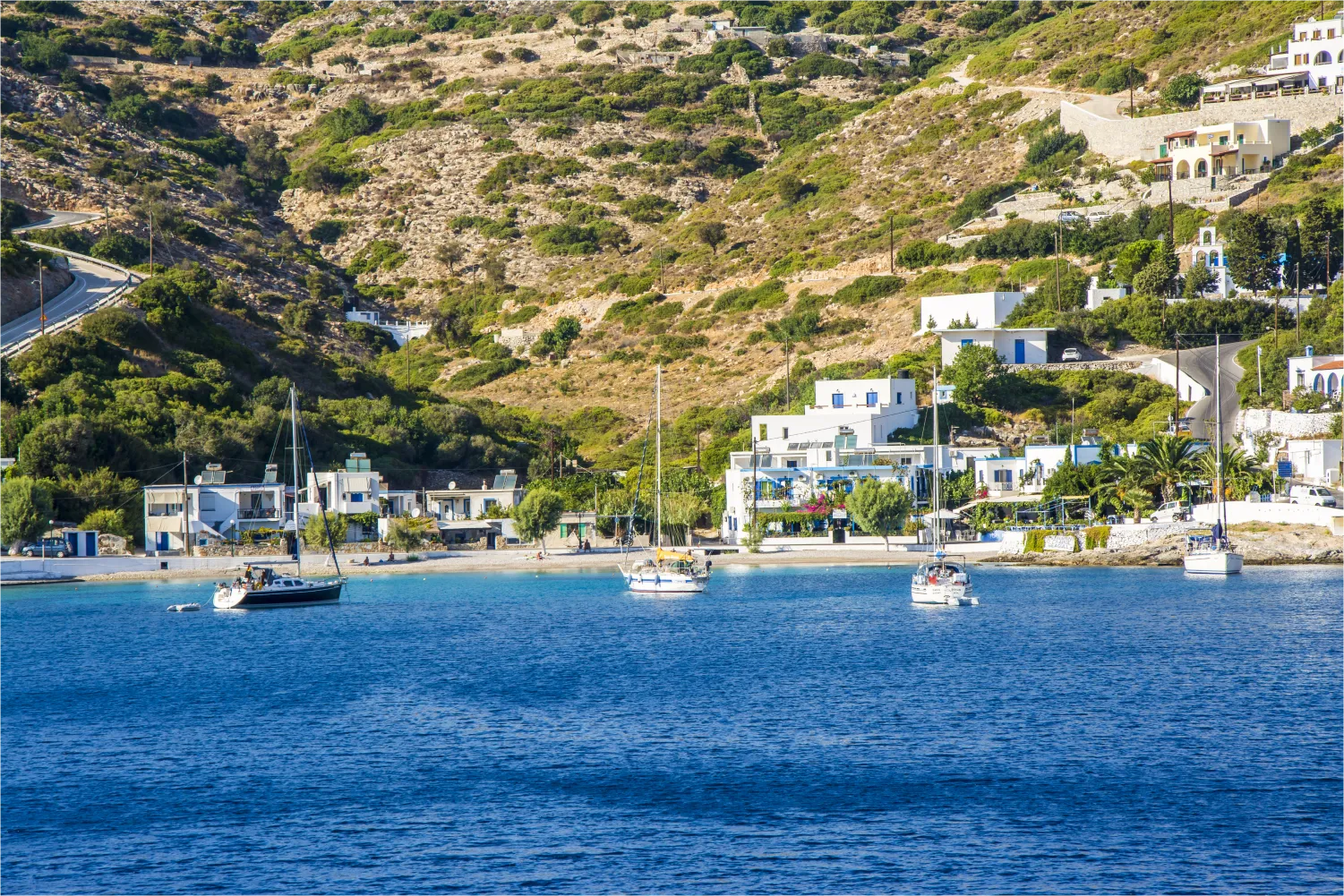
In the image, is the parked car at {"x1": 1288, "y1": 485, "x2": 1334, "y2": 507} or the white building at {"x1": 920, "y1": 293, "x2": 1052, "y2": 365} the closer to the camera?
the parked car at {"x1": 1288, "y1": 485, "x2": 1334, "y2": 507}

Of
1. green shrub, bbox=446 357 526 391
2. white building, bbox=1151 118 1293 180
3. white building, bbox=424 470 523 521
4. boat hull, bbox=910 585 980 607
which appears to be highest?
white building, bbox=1151 118 1293 180

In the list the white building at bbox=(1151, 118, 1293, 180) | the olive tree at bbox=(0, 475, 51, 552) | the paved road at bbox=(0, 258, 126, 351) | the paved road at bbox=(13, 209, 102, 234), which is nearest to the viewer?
the olive tree at bbox=(0, 475, 51, 552)

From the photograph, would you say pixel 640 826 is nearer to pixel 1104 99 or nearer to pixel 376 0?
pixel 1104 99

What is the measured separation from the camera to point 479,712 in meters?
36.4

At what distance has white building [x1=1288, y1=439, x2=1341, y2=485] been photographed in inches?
2569

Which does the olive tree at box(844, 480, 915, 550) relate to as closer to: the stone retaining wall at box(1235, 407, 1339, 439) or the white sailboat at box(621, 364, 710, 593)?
the white sailboat at box(621, 364, 710, 593)

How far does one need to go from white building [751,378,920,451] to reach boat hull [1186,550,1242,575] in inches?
811

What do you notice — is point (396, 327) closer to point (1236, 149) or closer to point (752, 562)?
point (752, 562)

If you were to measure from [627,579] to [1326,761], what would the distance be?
122 feet

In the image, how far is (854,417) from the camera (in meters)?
78.8

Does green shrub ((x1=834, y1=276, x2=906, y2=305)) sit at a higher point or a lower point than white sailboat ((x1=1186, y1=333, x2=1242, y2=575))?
higher

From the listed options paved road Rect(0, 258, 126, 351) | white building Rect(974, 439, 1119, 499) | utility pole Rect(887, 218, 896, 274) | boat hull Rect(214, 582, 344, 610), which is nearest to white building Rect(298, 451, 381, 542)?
boat hull Rect(214, 582, 344, 610)

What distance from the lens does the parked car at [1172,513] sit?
66438mm

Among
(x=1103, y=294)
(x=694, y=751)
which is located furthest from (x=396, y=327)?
(x=694, y=751)
